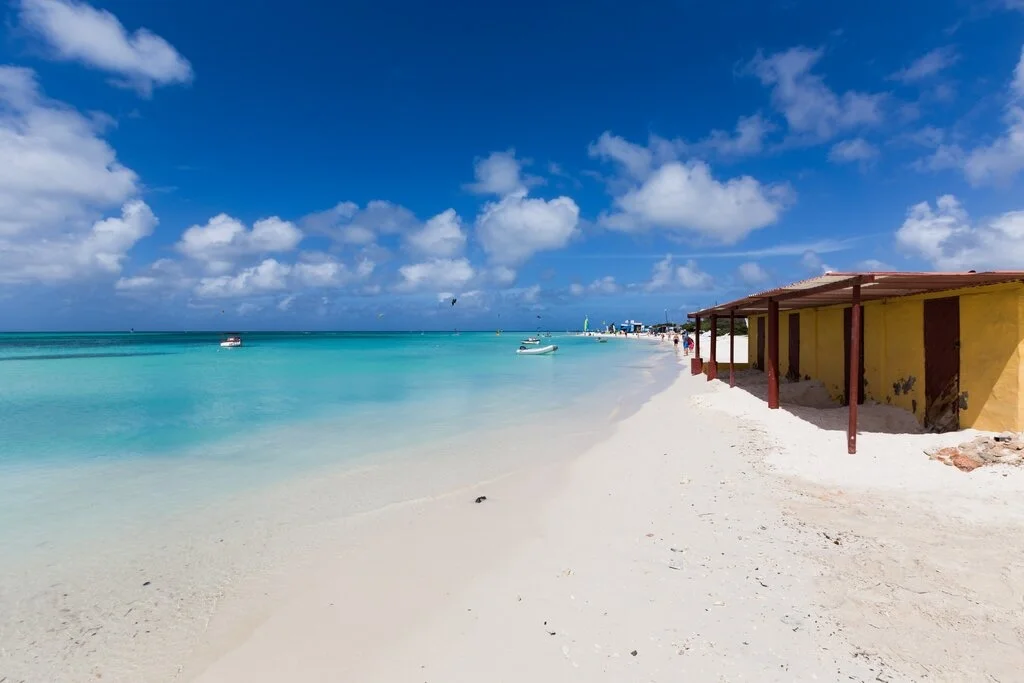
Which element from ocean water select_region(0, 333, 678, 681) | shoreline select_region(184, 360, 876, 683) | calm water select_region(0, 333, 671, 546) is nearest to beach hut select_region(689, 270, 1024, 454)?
shoreline select_region(184, 360, 876, 683)

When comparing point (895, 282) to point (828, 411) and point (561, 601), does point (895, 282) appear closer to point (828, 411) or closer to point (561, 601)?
point (828, 411)

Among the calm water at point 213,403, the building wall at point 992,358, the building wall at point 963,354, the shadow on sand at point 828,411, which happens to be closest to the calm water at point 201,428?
the calm water at point 213,403

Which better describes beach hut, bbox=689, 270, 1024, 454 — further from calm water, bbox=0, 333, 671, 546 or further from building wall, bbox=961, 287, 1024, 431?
calm water, bbox=0, 333, 671, 546

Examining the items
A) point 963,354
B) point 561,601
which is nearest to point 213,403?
point 561,601

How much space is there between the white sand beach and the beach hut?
5.16 feet

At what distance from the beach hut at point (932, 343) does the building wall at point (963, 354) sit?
0.05 feet

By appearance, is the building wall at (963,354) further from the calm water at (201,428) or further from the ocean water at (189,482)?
the calm water at (201,428)

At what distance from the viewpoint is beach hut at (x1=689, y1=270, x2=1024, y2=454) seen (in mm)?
7180

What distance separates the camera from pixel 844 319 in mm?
12031

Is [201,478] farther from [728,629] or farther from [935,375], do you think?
[935,375]

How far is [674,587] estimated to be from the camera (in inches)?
166

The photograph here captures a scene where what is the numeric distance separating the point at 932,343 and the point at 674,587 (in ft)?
25.5

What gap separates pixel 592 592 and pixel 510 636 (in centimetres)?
86

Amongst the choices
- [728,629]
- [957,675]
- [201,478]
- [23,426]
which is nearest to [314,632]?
[728,629]
